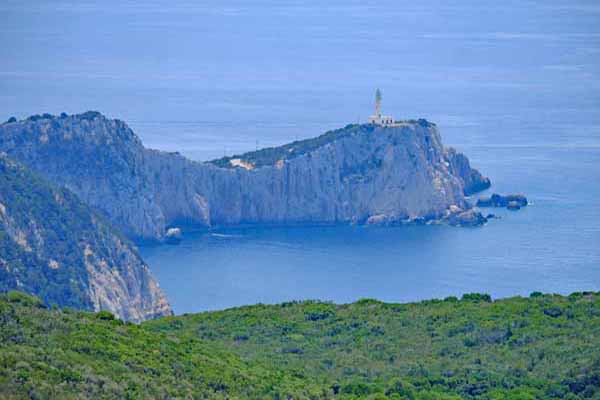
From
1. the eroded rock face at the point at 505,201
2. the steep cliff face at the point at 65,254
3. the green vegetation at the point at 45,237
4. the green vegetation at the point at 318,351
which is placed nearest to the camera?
the green vegetation at the point at 318,351

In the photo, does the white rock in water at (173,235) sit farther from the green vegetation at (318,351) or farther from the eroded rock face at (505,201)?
the green vegetation at (318,351)

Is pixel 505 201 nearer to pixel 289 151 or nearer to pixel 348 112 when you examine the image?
pixel 289 151

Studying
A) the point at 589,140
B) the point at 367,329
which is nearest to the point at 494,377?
the point at 367,329

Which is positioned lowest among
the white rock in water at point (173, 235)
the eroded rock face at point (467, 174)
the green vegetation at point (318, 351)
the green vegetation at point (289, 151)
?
the white rock in water at point (173, 235)

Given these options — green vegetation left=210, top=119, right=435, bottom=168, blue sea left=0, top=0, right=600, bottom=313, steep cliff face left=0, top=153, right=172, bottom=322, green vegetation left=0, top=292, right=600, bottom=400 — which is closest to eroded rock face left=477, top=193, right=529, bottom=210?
blue sea left=0, top=0, right=600, bottom=313

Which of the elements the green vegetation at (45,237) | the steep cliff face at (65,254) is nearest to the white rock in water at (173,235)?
the green vegetation at (45,237)

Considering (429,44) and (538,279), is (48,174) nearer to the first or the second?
(538,279)
